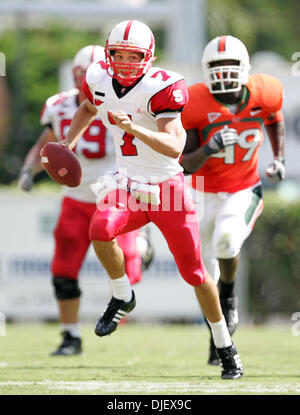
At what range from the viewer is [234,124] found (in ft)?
18.6

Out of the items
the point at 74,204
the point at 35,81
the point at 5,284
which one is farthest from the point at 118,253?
the point at 35,81

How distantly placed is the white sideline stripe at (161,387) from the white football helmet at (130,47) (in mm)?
1457

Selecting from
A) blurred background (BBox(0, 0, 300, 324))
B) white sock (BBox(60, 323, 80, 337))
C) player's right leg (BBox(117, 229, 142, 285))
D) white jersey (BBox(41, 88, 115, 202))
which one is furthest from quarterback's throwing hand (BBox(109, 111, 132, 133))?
blurred background (BBox(0, 0, 300, 324))

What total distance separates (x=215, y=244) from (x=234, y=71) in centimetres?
99

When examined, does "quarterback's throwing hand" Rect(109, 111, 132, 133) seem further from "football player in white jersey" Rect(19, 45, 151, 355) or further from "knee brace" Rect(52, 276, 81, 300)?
"knee brace" Rect(52, 276, 81, 300)

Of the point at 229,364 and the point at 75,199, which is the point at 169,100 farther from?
the point at 75,199

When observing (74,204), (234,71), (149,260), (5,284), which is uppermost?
(234,71)

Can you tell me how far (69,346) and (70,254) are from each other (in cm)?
60

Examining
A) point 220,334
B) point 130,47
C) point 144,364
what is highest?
point 130,47

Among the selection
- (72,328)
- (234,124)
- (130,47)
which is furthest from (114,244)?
(72,328)

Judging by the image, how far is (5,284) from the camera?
29.2ft

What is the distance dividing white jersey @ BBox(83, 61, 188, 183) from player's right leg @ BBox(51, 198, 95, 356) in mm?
1380

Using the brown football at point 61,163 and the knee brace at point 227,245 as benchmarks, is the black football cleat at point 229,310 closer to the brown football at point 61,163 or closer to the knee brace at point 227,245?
the knee brace at point 227,245
